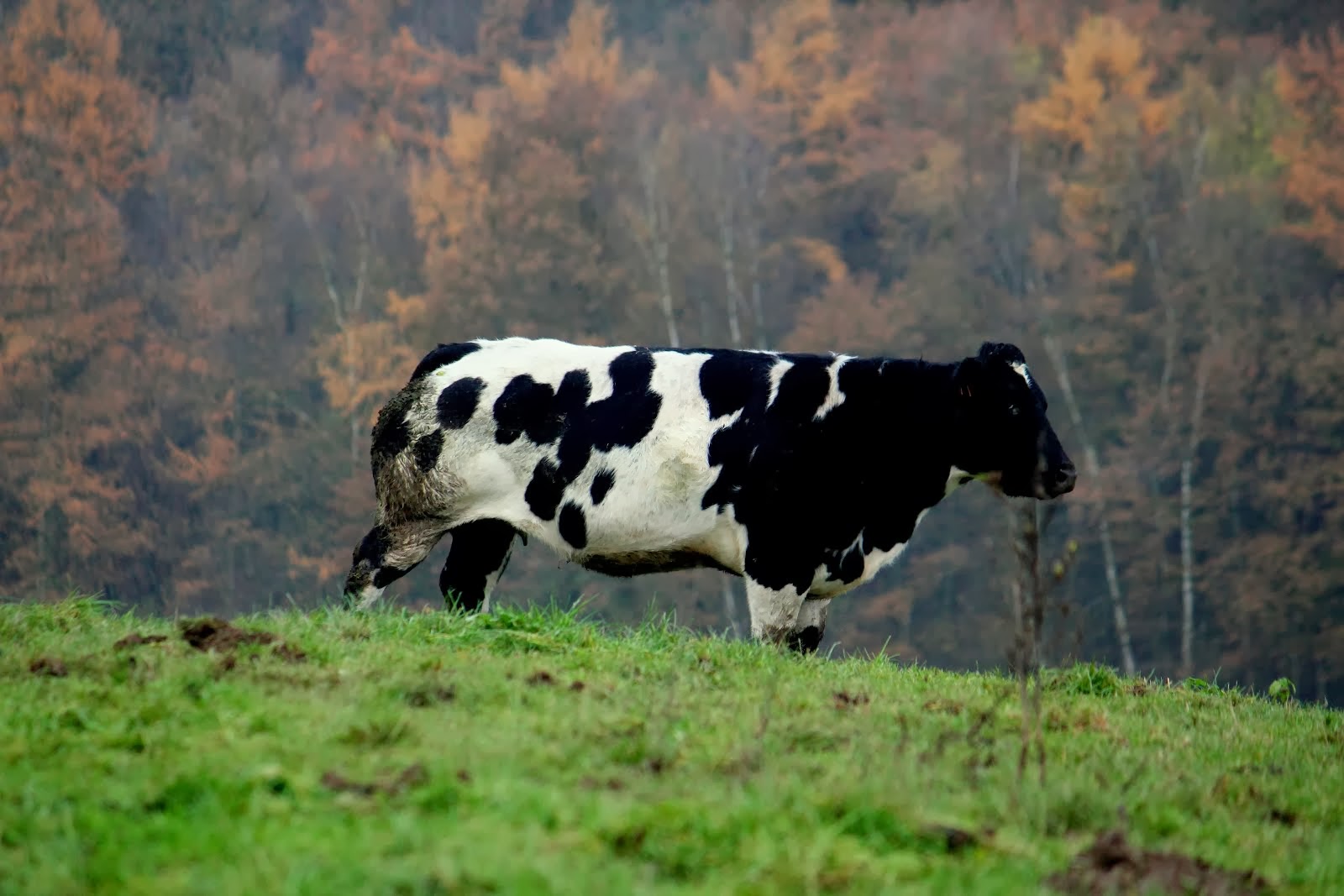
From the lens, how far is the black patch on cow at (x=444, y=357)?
11000mm

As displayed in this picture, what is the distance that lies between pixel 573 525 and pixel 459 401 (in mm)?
1113

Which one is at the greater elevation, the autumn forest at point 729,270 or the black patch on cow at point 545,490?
the black patch on cow at point 545,490

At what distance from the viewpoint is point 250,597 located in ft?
150

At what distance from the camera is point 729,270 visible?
48.3 meters

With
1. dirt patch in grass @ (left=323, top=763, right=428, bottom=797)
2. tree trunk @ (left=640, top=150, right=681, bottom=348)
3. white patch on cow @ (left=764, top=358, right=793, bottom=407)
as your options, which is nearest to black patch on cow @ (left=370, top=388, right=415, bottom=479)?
white patch on cow @ (left=764, top=358, right=793, bottom=407)

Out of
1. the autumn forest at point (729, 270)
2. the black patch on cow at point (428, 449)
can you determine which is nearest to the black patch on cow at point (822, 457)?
the black patch on cow at point (428, 449)

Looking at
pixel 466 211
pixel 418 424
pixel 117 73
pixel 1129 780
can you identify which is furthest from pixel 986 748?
pixel 117 73

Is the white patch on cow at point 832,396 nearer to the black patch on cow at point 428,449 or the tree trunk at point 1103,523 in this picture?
the black patch on cow at point 428,449

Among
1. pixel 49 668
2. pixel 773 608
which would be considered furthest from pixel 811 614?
pixel 49 668

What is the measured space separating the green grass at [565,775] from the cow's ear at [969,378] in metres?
2.45

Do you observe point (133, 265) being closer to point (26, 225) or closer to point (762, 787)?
point (26, 225)

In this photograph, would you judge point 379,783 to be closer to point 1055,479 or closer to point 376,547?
point 376,547

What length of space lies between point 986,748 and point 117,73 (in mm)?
60446

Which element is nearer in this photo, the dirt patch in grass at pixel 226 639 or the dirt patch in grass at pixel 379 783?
the dirt patch in grass at pixel 379 783
